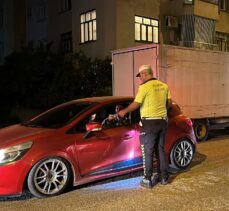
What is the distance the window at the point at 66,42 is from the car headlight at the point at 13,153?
20.5 meters

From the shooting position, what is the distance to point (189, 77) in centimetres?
1255

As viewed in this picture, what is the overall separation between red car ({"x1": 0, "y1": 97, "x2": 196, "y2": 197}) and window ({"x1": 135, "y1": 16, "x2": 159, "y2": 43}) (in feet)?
51.4

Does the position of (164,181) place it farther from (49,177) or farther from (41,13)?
(41,13)

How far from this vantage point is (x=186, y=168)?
7.93 metres

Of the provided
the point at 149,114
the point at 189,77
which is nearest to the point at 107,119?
the point at 149,114

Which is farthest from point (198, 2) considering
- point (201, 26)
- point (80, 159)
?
point (80, 159)

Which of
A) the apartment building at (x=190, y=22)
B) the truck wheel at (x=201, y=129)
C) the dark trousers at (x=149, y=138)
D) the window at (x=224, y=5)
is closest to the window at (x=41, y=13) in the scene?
the apartment building at (x=190, y=22)

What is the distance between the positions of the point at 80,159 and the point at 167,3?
19.4 metres

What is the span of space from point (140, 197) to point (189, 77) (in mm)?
7024

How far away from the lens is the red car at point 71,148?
19.7 ft

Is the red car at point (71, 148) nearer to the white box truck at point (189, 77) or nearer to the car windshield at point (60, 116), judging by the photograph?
the car windshield at point (60, 116)

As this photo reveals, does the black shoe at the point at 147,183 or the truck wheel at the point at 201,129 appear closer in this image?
the black shoe at the point at 147,183

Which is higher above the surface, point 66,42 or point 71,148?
point 66,42

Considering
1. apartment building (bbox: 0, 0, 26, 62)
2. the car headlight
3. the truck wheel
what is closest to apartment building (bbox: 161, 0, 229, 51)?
the truck wheel
